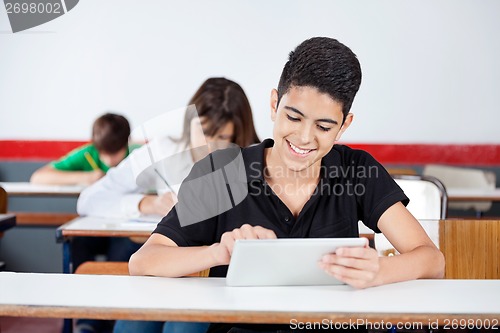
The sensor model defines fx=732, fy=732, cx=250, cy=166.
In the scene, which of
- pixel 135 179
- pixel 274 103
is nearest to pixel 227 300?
pixel 274 103

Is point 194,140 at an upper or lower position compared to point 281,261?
upper

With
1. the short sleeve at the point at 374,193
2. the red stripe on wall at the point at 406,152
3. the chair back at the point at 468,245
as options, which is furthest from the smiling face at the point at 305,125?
the red stripe on wall at the point at 406,152

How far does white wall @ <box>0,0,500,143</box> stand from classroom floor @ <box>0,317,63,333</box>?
159cm

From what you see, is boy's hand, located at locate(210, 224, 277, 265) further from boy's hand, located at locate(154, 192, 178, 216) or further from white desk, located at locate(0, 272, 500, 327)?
boy's hand, located at locate(154, 192, 178, 216)

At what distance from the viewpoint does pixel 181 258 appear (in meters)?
1.47

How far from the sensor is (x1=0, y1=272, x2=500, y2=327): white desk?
1.21 metres

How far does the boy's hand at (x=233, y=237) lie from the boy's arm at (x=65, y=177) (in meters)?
2.52

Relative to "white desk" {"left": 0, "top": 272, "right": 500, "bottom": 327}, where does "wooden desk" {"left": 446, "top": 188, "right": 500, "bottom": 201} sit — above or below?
below

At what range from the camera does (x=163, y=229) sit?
1591 millimetres

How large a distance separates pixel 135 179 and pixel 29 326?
3.41 feet

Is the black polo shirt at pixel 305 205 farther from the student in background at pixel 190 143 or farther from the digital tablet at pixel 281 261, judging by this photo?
the student in background at pixel 190 143

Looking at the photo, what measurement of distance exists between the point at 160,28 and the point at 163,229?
135 inches

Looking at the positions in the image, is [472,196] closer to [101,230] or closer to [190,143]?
[190,143]

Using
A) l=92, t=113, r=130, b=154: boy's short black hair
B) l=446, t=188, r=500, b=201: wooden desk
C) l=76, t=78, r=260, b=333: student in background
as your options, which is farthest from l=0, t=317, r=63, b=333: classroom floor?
l=446, t=188, r=500, b=201: wooden desk
